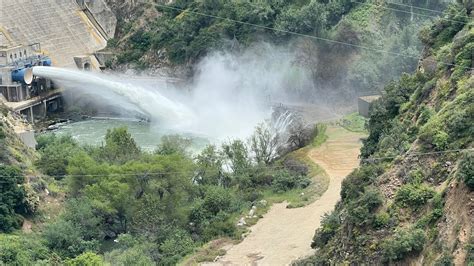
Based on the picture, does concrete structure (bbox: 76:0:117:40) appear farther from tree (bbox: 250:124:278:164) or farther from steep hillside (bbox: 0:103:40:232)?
tree (bbox: 250:124:278:164)

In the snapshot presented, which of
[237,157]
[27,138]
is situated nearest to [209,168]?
[237,157]

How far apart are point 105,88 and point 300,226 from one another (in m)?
34.5

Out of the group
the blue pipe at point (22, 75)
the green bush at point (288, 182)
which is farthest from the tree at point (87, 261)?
the blue pipe at point (22, 75)

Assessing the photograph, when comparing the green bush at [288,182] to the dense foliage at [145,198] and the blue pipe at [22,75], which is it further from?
the blue pipe at [22,75]

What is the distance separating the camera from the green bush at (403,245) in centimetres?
2953

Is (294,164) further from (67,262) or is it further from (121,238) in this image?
(67,262)

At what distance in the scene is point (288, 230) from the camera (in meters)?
43.9

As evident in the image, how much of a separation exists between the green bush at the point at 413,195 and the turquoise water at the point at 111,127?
29986 mm

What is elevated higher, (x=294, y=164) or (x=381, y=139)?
(x=381, y=139)

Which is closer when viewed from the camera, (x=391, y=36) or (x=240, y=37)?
(x=391, y=36)

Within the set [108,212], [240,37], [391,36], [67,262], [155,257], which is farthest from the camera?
[240,37]

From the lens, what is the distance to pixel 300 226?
44094 millimetres

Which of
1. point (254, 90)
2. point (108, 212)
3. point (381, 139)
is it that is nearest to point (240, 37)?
point (254, 90)

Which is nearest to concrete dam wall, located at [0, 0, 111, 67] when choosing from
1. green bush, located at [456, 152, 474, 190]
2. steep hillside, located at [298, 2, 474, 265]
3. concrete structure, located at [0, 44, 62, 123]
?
concrete structure, located at [0, 44, 62, 123]
